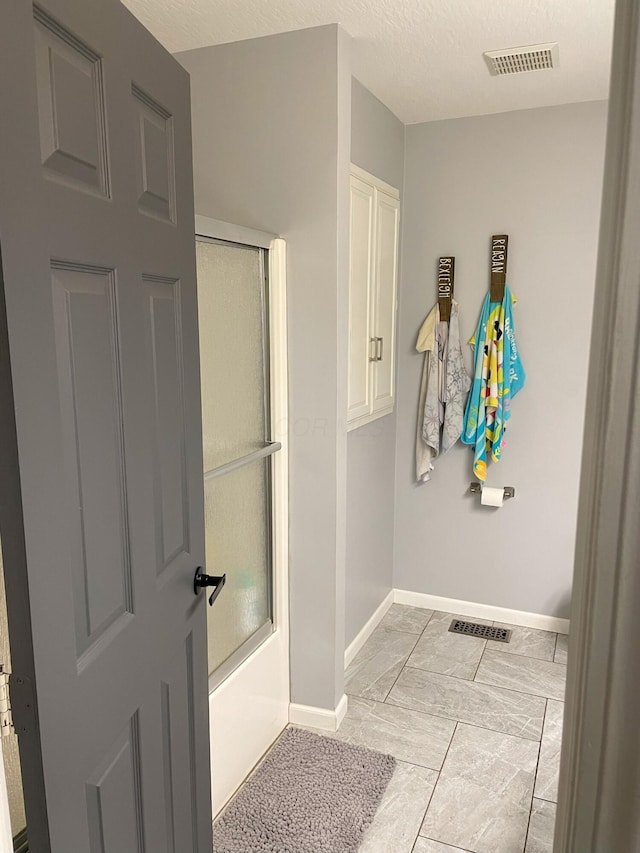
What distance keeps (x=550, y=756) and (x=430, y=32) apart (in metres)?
2.64

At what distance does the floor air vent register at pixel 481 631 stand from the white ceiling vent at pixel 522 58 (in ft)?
8.55

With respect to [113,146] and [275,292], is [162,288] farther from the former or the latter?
[275,292]

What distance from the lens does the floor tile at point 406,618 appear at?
136 inches

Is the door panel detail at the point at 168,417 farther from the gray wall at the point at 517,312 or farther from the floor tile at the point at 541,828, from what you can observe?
the gray wall at the point at 517,312

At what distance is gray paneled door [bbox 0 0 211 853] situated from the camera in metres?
0.89

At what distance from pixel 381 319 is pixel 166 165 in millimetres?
1912

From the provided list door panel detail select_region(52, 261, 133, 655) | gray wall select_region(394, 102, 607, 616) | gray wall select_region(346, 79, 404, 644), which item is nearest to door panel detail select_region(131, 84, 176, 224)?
door panel detail select_region(52, 261, 133, 655)

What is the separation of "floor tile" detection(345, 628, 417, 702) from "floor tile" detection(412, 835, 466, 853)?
30.4 inches

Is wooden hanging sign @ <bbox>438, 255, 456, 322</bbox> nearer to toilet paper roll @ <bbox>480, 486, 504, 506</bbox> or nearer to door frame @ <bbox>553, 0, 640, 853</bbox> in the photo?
toilet paper roll @ <bbox>480, 486, 504, 506</bbox>

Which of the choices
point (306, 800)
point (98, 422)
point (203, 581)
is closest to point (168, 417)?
point (98, 422)

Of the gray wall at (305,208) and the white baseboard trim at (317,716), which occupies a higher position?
the gray wall at (305,208)

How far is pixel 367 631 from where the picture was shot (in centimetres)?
333

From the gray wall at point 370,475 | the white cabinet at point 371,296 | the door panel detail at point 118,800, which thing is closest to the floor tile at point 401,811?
the gray wall at point 370,475

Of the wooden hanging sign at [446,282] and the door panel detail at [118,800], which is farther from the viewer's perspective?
the wooden hanging sign at [446,282]
